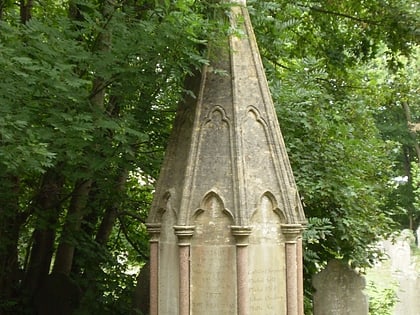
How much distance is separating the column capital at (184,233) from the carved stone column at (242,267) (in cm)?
34

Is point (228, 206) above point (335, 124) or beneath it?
beneath

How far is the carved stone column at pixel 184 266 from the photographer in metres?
4.48

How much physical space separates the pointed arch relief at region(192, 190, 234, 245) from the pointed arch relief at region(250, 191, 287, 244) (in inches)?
8.0

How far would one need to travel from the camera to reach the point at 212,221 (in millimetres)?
4512

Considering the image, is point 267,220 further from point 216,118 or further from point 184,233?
point 216,118

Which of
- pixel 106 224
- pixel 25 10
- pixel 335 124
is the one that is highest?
pixel 25 10

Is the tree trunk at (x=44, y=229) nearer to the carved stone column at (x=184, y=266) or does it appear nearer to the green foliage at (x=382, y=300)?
the carved stone column at (x=184, y=266)

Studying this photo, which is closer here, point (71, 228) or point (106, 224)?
point (71, 228)

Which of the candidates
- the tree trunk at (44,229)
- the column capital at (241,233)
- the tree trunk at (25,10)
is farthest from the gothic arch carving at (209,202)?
the tree trunk at (25,10)

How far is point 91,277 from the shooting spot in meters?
7.82

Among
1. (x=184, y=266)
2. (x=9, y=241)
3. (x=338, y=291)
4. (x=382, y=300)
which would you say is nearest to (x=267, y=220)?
(x=184, y=266)

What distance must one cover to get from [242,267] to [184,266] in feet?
1.51

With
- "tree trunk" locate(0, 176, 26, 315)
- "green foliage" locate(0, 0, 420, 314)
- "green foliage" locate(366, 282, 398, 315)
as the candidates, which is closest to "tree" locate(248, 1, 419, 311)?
"green foliage" locate(0, 0, 420, 314)

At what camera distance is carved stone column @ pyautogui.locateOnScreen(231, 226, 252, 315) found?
A: 14.3 ft
